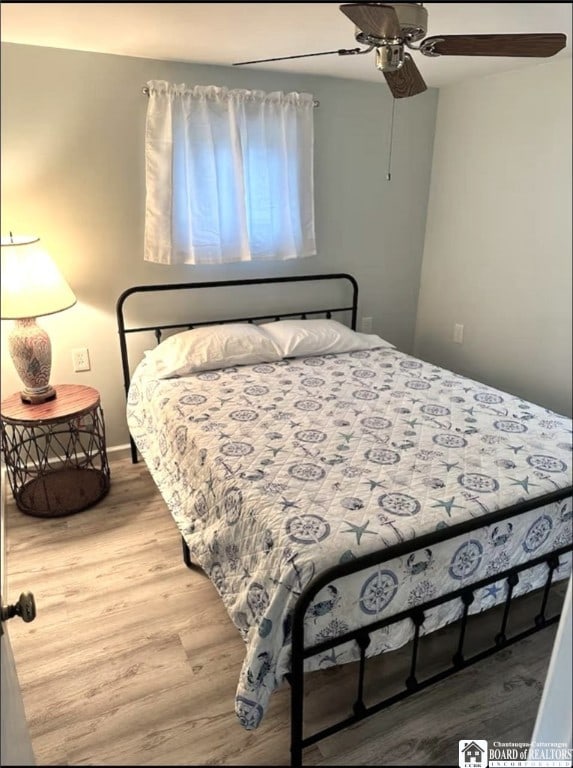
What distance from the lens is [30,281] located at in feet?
6.45

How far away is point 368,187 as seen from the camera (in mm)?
3156

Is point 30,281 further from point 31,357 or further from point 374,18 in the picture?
point 374,18

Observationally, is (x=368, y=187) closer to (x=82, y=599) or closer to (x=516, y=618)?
(x=516, y=618)

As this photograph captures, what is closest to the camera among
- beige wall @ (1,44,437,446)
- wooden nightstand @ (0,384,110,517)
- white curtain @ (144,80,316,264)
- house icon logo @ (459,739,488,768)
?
house icon logo @ (459,739,488,768)

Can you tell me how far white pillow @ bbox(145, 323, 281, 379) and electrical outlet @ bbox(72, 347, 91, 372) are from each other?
0.98ft

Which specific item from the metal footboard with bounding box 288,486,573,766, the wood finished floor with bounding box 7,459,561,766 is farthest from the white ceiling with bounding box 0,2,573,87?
the wood finished floor with bounding box 7,459,561,766

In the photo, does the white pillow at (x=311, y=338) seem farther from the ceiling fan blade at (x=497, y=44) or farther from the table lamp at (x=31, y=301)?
the ceiling fan blade at (x=497, y=44)

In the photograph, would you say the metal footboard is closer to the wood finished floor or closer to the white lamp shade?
the wood finished floor

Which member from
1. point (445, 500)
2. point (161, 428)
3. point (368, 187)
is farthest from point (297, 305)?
point (445, 500)

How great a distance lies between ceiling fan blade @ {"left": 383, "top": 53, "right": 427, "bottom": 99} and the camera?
179 centimetres

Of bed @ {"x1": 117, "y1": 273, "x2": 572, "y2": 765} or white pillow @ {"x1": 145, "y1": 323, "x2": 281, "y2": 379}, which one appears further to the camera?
white pillow @ {"x1": 145, "y1": 323, "x2": 281, "y2": 379}

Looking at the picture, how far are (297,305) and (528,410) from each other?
1484mm

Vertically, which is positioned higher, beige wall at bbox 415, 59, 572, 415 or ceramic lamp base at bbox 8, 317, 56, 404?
beige wall at bbox 415, 59, 572, 415

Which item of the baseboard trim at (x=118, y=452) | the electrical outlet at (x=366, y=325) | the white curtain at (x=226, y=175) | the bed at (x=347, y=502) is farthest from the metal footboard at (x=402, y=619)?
the electrical outlet at (x=366, y=325)
